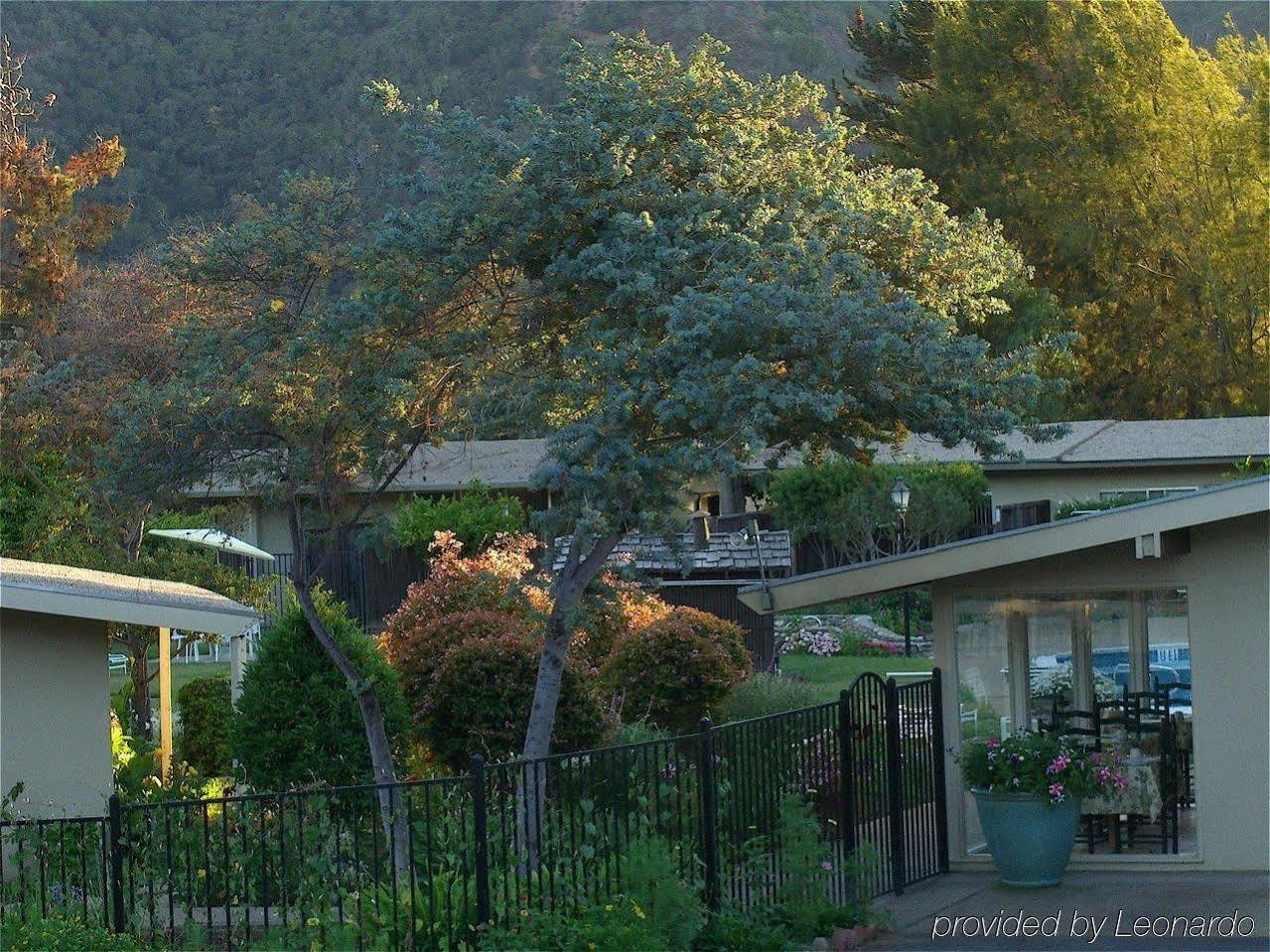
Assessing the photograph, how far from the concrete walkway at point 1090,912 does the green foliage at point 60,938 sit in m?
4.67

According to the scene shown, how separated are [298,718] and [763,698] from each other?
4930 millimetres

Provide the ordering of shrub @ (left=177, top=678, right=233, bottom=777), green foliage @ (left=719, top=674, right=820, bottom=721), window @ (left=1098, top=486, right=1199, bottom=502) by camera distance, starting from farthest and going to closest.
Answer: window @ (left=1098, top=486, right=1199, bottom=502) → shrub @ (left=177, top=678, right=233, bottom=777) → green foliage @ (left=719, top=674, right=820, bottom=721)

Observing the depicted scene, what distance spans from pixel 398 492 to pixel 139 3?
38991 millimetres

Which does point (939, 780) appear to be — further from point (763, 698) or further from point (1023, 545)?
point (763, 698)

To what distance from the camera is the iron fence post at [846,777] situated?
11.0 metres

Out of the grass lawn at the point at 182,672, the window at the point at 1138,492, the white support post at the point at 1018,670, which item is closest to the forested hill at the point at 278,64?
the grass lawn at the point at 182,672

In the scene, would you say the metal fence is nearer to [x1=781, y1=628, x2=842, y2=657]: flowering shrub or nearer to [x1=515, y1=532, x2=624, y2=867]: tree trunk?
[x1=515, y1=532, x2=624, y2=867]: tree trunk

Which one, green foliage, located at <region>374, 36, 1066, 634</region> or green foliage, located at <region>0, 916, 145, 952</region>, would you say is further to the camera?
green foliage, located at <region>374, 36, 1066, 634</region>

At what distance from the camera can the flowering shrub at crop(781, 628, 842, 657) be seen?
28.4 metres

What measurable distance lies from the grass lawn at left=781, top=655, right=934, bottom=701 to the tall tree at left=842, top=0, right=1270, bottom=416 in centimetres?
1693

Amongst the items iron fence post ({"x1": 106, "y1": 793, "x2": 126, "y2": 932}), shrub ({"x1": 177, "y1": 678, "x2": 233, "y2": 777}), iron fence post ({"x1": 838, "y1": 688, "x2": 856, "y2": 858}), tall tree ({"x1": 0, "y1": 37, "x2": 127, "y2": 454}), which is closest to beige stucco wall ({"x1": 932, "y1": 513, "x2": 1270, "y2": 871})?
iron fence post ({"x1": 838, "y1": 688, "x2": 856, "y2": 858})

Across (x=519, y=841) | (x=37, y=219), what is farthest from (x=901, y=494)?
(x=519, y=841)

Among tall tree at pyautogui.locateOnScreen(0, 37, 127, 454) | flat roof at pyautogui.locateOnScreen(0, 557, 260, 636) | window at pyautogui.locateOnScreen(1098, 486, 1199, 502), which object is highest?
tall tree at pyautogui.locateOnScreen(0, 37, 127, 454)

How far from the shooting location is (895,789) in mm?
11875
